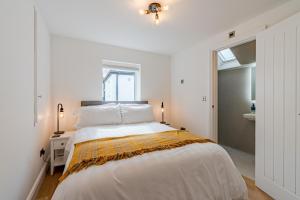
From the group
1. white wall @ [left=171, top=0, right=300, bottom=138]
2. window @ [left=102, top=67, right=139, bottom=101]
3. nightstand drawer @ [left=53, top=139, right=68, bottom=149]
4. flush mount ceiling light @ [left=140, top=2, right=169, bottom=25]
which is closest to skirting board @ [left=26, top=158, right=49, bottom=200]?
nightstand drawer @ [left=53, top=139, right=68, bottom=149]

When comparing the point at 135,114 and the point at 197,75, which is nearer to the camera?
the point at 135,114

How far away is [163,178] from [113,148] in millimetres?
564

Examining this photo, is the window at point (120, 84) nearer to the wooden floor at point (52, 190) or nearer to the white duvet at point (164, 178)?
the wooden floor at point (52, 190)

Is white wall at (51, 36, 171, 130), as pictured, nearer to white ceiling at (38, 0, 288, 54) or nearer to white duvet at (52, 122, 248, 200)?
white ceiling at (38, 0, 288, 54)

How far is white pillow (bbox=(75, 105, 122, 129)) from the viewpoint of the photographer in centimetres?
262

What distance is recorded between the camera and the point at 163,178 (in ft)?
4.05

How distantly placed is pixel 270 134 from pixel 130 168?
5.80ft

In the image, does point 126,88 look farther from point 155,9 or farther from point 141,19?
point 155,9

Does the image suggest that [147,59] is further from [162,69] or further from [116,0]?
[116,0]

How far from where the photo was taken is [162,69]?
3.93m

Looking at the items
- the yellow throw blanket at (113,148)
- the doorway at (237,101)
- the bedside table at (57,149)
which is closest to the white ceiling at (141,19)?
the doorway at (237,101)

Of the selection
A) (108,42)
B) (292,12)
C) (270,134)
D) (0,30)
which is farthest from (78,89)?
(292,12)

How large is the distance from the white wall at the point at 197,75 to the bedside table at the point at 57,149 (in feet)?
7.92

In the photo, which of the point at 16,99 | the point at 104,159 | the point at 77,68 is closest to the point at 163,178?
the point at 104,159
